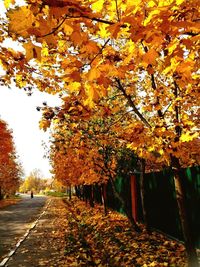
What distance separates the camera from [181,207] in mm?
6895

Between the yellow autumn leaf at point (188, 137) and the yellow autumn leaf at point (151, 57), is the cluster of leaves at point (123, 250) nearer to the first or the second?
the yellow autumn leaf at point (188, 137)

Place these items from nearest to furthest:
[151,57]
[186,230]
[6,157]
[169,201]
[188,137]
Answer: [151,57] < [188,137] < [186,230] < [169,201] < [6,157]

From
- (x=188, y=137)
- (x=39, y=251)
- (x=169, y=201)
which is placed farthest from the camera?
(x=169, y=201)

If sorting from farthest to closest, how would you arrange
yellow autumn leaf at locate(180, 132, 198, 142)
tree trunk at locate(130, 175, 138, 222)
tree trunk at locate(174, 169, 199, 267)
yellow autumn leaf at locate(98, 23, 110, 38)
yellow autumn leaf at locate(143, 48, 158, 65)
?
1. tree trunk at locate(130, 175, 138, 222)
2. tree trunk at locate(174, 169, 199, 267)
3. yellow autumn leaf at locate(180, 132, 198, 142)
4. yellow autumn leaf at locate(98, 23, 110, 38)
5. yellow autumn leaf at locate(143, 48, 158, 65)

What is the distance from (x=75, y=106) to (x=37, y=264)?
4947mm

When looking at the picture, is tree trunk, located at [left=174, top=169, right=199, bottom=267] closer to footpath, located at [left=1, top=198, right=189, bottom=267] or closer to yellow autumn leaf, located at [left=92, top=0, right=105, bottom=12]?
footpath, located at [left=1, top=198, right=189, bottom=267]

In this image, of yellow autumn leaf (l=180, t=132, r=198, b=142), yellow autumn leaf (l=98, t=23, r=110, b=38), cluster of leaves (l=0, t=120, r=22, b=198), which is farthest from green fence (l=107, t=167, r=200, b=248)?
cluster of leaves (l=0, t=120, r=22, b=198)

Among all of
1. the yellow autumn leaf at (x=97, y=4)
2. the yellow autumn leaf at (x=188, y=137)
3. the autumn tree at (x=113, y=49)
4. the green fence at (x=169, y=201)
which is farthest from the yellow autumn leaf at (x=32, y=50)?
the green fence at (x=169, y=201)

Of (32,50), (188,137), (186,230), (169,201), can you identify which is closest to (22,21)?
(32,50)

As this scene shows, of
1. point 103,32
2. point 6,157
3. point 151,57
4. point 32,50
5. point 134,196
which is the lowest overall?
point 134,196

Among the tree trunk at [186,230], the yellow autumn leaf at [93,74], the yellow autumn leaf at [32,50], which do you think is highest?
the yellow autumn leaf at [93,74]

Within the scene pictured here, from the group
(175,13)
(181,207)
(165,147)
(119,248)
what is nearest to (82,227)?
(119,248)

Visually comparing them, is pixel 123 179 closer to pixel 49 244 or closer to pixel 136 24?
pixel 49 244

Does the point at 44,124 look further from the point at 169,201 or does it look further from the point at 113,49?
the point at 169,201
